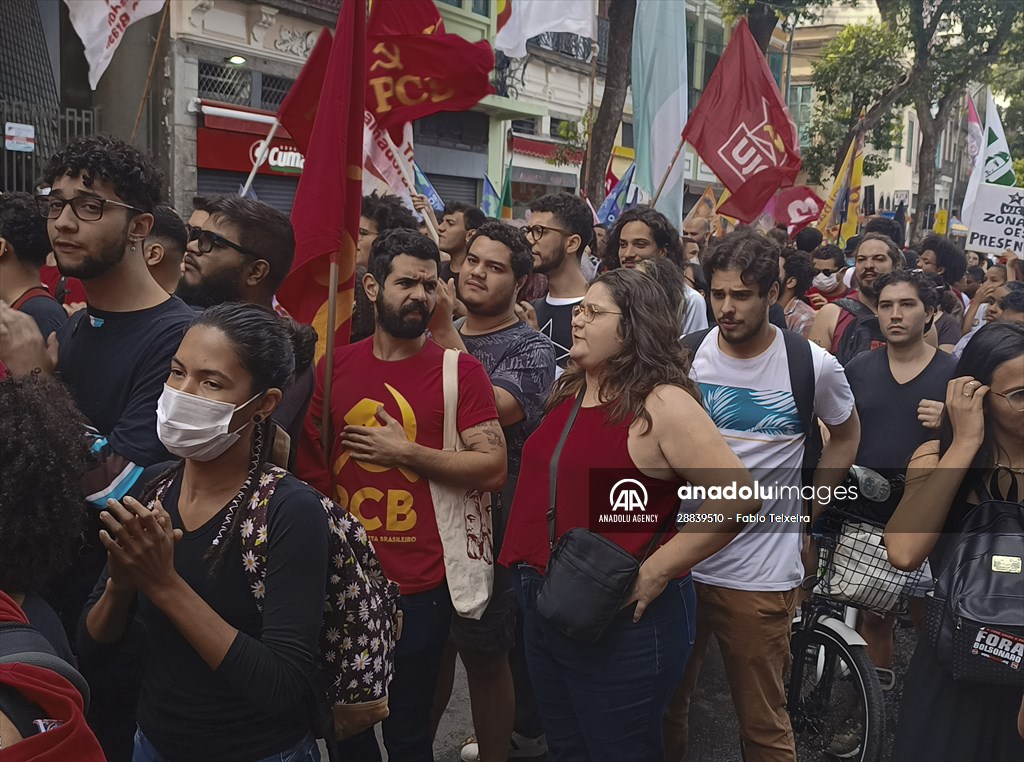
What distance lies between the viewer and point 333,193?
3.63 metres

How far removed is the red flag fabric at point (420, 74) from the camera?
210 inches

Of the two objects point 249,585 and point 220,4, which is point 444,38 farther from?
point 220,4

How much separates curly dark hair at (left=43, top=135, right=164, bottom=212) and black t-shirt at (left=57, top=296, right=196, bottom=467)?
1.13 feet

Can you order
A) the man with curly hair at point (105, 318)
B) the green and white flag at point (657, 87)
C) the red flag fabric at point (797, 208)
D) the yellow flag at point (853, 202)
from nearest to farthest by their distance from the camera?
the man with curly hair at point (105, 318)
the green and white flag at point (657, 87)
the red flag fabric at point (797, 208)
the yellow flag at point (853, 202)

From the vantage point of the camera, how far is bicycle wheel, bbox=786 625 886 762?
3.95m

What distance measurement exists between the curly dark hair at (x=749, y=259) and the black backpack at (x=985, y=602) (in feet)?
4.58

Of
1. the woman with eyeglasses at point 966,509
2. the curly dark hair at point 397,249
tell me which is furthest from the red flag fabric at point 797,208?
the woman with eyeglasses at point 966,509

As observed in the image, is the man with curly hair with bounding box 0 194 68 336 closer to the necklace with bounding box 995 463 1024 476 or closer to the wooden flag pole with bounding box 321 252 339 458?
the wooden flag pole with bounding box 321 252 339 458

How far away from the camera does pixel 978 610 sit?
8.23 feet

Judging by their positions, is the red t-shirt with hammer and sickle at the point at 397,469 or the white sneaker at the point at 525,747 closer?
the red t-shirt with hammer and sickle at the point at 397,469

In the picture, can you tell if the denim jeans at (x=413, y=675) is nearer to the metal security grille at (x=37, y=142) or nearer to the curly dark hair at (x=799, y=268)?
the curly dark hair at (x=799, y=268)

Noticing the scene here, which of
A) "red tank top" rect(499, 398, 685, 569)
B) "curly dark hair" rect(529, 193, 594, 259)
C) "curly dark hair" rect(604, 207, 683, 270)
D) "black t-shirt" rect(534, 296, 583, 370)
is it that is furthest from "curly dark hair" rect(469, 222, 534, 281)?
"red tank top" rect(499, 398, 685, 569)

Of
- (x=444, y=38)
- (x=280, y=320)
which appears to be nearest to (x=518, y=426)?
(x=280, y=320)
